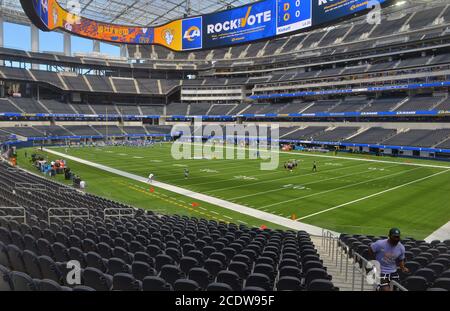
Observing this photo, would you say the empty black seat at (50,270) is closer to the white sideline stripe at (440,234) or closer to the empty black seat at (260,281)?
the empty black seat at (260,281)

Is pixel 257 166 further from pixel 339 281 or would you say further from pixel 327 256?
pixel 339 281

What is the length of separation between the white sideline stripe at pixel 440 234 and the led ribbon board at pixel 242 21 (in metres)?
14.2

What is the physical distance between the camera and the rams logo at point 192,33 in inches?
1398

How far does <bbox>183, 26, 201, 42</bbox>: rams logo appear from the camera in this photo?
35.5 metres

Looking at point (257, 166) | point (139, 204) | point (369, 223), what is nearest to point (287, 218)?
point (369, 223)

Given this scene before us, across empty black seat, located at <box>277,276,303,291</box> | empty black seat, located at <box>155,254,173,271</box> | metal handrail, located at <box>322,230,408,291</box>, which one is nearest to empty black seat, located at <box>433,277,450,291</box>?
metal handrail, located at <box>322,230,408,291</box>

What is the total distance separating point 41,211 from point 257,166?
1196 inches

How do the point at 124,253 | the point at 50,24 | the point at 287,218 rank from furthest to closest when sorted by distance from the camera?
the point at 50,24 < the point at 287,218 < the point at 124,253

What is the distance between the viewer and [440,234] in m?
17.9

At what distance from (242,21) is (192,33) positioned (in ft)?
22.5

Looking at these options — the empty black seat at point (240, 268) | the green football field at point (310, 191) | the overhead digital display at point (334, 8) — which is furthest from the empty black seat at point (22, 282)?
the overhead digital display at point (334, 8)

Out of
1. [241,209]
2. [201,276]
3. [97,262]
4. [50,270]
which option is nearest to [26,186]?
[241,209]

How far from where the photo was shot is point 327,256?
12.8 meters
